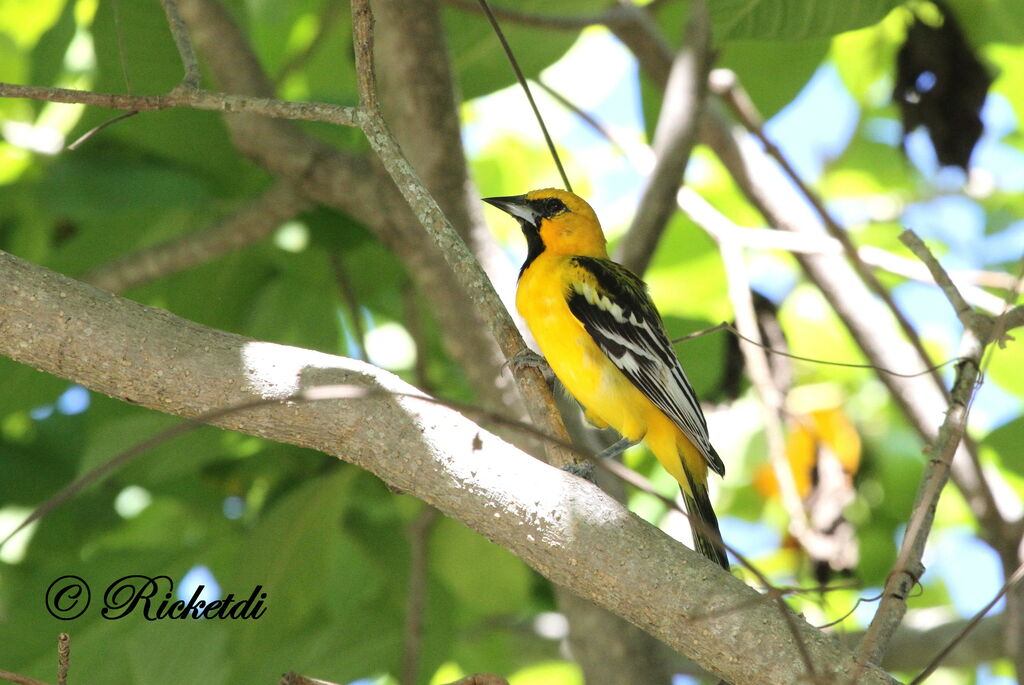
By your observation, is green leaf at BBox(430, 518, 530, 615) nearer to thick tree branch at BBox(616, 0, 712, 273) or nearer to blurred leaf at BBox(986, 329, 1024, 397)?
thick tree branch at BBox(616, 0, 712, 273)

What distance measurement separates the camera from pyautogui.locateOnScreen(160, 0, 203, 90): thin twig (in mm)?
2674

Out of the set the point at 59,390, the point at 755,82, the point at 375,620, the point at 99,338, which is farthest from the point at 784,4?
the point at 59,390

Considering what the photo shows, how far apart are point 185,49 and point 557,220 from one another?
2.48 m

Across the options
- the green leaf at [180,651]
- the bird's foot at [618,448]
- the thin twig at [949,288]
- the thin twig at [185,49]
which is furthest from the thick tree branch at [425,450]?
the bird's foot at [618,448]

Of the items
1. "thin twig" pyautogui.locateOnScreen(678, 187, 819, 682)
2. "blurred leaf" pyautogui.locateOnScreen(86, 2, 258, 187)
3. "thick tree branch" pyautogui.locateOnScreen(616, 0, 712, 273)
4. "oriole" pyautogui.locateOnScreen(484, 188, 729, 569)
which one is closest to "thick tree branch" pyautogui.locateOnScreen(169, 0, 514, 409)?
"blurred leaf" pyautogui.locateOnScreen(86, 2, 258, 187)

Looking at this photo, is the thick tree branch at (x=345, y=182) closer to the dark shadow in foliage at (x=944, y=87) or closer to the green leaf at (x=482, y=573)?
the green leaf at (x=482, y=573)

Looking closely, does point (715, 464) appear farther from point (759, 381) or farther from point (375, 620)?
point (375, 620)

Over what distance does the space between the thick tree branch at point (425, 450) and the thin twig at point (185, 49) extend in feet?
2.23

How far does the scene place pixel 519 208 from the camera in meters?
4.94

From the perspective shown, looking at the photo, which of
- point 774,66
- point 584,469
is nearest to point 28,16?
point 774,66

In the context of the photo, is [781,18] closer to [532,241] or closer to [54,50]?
[532,241]

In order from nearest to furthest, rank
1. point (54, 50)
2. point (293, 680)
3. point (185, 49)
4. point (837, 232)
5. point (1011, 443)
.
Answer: point (293, 680)
point (185, 49)
point (1011, 443)
point (54, 50)
point (837, 232)

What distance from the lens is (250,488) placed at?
508 centimetres

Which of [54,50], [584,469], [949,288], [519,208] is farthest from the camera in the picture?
[519,208]
